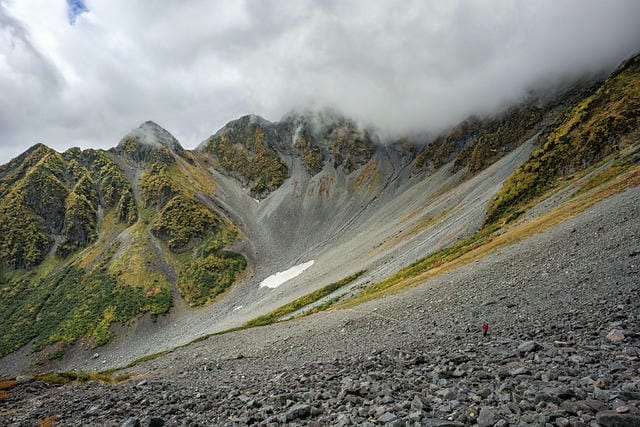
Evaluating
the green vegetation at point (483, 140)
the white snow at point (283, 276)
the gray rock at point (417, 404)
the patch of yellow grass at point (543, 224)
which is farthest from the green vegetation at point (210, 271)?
the gray rock at point (417, 404)

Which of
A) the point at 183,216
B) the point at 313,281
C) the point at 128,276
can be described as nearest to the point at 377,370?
the point at 313,281

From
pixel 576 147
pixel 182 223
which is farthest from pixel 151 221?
pixel 576 147

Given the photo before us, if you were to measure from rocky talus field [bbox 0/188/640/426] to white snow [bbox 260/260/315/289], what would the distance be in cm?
8209

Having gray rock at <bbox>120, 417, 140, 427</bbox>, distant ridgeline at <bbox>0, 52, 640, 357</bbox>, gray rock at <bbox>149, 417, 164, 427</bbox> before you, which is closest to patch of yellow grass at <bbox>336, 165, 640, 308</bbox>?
distant ridgeline at <bbox>0, 52, 640, 357</bbox>

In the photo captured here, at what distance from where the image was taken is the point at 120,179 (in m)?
197

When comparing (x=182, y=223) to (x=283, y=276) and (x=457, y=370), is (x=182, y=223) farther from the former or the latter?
(x=457, y=370)

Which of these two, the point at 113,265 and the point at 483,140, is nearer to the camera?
the point at 113,265

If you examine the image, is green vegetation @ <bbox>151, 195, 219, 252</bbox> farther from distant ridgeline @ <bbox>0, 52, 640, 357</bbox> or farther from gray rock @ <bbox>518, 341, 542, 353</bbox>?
gray rock @ <bbox>518, 341, 542, 353</bbox>

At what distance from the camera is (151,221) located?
6373 inches

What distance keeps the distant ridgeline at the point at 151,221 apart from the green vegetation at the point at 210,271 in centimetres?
43

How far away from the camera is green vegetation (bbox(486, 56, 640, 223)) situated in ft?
217

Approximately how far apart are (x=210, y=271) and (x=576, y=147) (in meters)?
121

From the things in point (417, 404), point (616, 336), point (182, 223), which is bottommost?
point (616, 336)

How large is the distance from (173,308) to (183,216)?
57165 mm
